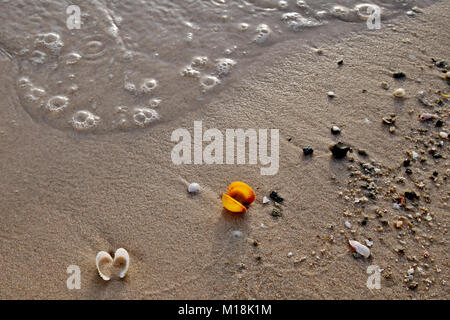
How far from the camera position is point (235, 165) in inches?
111

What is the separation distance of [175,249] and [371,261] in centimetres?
114

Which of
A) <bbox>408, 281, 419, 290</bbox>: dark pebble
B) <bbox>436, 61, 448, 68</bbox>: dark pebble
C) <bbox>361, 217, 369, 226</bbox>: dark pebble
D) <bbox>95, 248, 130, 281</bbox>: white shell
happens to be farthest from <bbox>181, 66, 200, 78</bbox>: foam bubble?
<bbox>408, 281, 419, 290</bbox>: dark pebble

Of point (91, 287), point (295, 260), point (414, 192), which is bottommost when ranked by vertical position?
point (91, 287)

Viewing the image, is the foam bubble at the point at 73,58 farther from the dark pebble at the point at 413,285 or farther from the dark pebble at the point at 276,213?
the dark pebble at the point at 413,285

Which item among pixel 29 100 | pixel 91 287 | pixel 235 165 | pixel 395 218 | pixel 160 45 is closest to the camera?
pixel 91 287

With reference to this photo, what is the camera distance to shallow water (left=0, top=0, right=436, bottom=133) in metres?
3.20

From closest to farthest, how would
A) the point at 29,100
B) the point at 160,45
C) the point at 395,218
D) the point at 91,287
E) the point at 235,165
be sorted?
the point at 91,287 → the point at 395,218 → the point at 235,165 → the point at 29,100 → the point at 160,45

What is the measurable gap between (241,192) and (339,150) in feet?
2.55

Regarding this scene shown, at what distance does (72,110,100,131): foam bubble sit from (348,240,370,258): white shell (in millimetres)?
2003

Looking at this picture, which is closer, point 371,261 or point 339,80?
point 371,261

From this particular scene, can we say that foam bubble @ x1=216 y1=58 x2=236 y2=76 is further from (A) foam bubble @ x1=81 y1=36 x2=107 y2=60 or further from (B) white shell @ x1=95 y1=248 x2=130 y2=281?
(B) white shell @ x1=95 y1=248 x2=130 y2=281

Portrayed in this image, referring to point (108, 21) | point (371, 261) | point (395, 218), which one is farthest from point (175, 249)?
point (108, 21)

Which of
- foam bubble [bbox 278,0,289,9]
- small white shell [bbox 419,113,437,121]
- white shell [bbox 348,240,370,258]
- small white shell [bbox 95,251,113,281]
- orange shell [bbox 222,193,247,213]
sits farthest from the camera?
foam bubble [bbox 278,0,289,9]

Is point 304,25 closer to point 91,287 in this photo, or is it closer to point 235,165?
point 235,165
